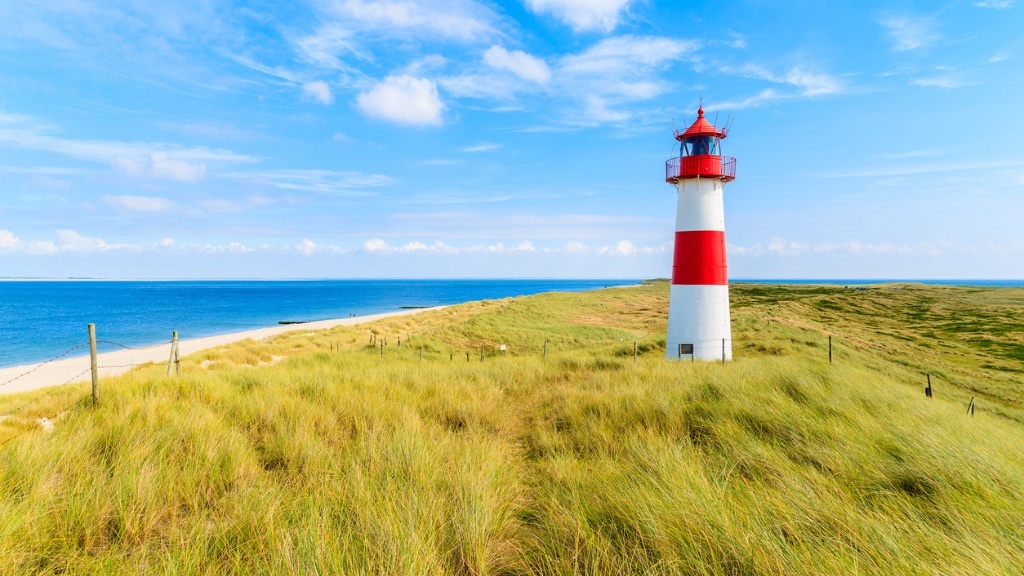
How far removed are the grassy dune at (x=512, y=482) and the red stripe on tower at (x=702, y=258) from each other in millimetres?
5919

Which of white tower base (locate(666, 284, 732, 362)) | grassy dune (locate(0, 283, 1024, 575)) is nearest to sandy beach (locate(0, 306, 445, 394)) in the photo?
grassy dune (locate(0, 283, 1024, 575))

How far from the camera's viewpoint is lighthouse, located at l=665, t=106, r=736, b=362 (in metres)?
13.2

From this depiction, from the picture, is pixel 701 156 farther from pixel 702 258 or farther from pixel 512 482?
pixel 512 482

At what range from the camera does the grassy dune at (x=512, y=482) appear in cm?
272

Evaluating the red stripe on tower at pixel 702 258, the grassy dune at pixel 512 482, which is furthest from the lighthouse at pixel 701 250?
the grassy dune at pixel 512 482

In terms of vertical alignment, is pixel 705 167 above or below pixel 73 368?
above

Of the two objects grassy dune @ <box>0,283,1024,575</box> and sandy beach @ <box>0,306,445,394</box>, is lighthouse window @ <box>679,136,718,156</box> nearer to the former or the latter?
grassy dune @ <box>0,283,1024,575</box>

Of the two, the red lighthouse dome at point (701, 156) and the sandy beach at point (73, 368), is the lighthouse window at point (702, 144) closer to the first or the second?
the red lighthouse dome at point (701, 156)

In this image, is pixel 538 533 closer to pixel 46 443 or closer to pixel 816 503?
pixel 816 503

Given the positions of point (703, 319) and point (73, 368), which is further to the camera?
point (73, 368)

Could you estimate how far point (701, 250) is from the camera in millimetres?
13266

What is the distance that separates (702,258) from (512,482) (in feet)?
37.0

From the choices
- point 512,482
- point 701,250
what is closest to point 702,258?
point 701,250

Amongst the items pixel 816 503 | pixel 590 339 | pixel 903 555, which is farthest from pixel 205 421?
pixel 590 339
